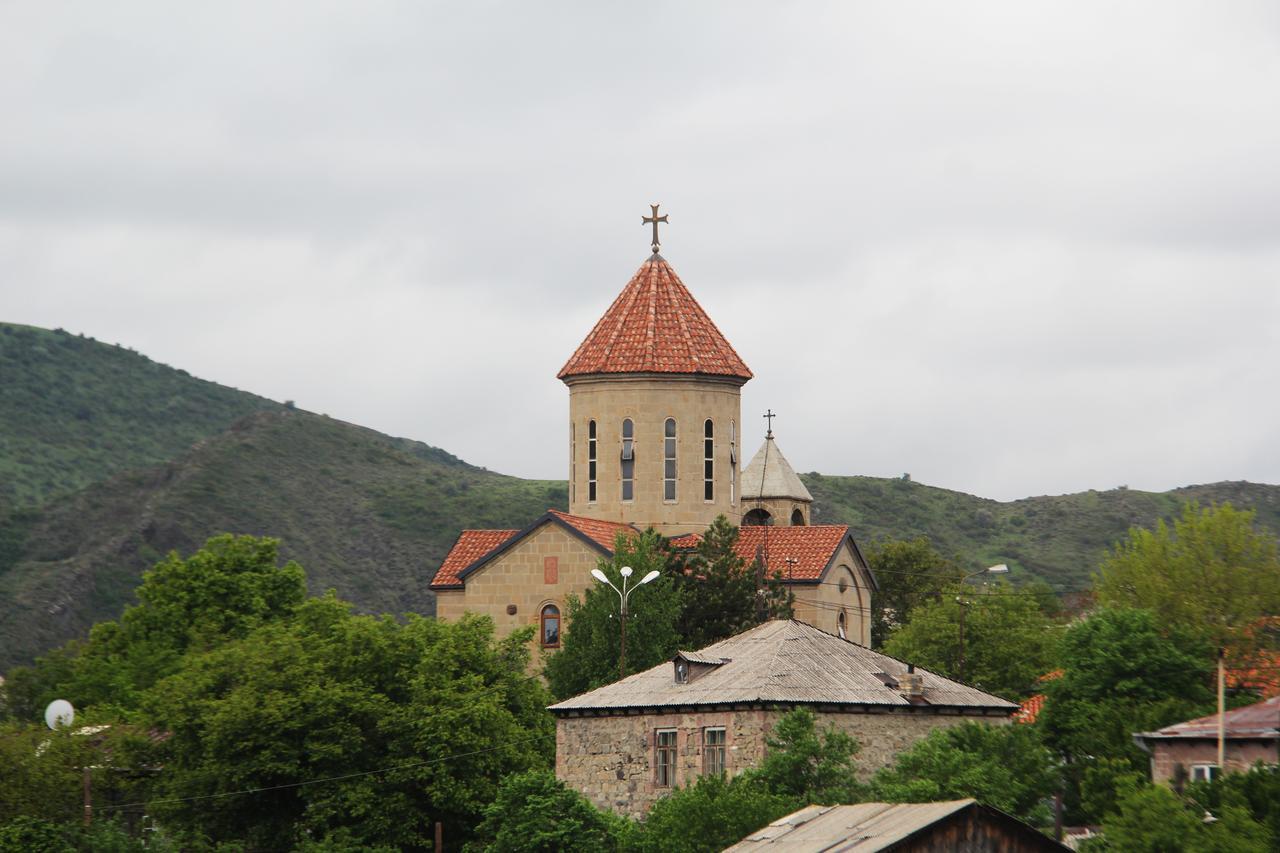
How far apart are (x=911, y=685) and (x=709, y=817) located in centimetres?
849

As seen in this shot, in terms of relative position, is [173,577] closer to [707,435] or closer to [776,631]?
[707,435]

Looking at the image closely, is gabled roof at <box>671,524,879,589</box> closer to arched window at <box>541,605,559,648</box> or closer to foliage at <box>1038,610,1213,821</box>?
arched window at <box>541,605,559,648</box>

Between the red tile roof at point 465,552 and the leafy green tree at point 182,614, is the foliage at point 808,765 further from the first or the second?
the leafy green tree at point 182,614

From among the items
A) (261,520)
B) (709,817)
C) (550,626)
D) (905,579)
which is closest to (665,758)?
(709,817)

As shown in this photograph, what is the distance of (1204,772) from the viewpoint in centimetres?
4053

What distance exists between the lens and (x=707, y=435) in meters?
67.6

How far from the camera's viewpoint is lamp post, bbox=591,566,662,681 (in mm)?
55875

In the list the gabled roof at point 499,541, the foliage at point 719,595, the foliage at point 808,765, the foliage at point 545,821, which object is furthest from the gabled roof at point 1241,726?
the gabled roof at point 499,541

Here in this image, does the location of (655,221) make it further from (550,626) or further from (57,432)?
(57,432)

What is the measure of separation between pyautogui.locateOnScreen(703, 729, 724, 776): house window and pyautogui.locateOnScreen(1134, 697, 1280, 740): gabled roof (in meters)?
9.02

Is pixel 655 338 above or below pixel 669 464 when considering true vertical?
above

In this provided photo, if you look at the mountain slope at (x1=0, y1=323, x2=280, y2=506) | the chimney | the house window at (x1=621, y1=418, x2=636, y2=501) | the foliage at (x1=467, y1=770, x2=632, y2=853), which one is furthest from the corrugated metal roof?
the mountain slope at (x1=0, y1=323, x2=280, y2=506)

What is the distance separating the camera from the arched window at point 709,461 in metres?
67.6

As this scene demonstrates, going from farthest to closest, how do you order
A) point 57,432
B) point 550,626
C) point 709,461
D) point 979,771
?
point 57,432, point 709,461, point 550,626, point 979,771
